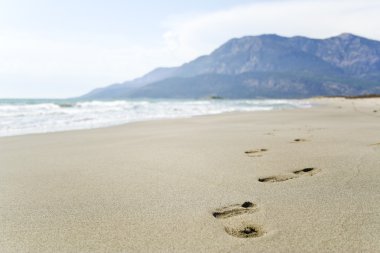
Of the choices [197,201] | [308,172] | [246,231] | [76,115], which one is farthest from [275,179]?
[76,115]

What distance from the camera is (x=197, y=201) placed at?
2.58 meters

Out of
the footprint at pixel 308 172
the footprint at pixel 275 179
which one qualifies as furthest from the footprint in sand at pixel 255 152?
the footprint at pixel 275 179

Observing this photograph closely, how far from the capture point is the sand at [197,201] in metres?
1.90

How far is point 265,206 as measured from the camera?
239 cm

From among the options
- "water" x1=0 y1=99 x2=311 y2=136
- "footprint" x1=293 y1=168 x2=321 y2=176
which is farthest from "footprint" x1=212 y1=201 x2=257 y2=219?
"water" x1=0 y1=99 x2=311 y2=136

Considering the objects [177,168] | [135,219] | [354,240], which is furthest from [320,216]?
[177,168]

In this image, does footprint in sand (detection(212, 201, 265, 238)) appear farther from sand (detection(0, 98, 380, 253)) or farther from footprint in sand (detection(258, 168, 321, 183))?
footprint in sand (detection(258, 168, 321, 183))

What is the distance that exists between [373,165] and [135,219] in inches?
94.3

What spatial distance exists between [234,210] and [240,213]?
58mm

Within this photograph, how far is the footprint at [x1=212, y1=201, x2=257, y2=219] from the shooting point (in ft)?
7.52

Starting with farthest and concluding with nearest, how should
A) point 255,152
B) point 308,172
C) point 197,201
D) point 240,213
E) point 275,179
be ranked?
point 255,152 → point 308,172 → point 275,179 → point 197,201 → point 240,213

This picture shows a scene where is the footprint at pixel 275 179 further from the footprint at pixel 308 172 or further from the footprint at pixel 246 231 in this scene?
the footprint at pixel 246 231

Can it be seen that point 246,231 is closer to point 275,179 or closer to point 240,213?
point 240,213

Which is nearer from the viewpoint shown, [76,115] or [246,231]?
[246,231]
